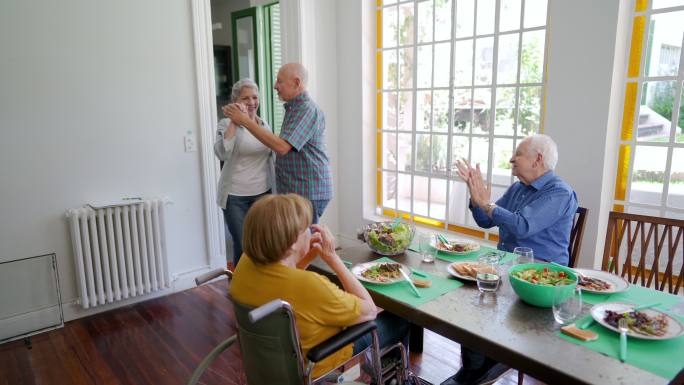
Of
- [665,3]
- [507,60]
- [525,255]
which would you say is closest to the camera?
[525,255]

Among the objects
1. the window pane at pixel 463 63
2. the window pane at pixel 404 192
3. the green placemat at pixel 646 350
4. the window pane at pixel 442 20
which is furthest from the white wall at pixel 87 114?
the green placemat at pixel 646 350

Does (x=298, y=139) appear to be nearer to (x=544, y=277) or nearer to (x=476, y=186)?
(x=476, y=186)

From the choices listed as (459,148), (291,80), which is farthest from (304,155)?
(459,148)

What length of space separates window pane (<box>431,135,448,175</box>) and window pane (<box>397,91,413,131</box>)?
0.28 metres

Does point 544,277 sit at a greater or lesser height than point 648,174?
lesser

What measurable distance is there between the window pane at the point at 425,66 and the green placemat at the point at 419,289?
2.22 m

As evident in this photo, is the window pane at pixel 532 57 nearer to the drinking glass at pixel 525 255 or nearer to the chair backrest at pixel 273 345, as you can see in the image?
the drinking glass at pixel 525 255

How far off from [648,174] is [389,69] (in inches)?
81.1

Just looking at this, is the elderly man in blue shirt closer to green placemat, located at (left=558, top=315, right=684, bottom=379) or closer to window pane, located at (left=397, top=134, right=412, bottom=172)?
green placemat, located at (left=558, top=315, right=684, bottom=379)

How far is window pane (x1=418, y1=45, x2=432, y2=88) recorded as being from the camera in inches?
136

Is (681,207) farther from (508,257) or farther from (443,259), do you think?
(443,259)

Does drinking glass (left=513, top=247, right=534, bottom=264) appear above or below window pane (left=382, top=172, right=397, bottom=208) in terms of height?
above

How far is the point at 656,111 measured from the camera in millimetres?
2439

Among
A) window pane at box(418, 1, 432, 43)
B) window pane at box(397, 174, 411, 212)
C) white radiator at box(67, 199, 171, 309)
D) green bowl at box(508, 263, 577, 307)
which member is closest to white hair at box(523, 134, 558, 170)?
green bowl at box(508, 263, 577, 307)
